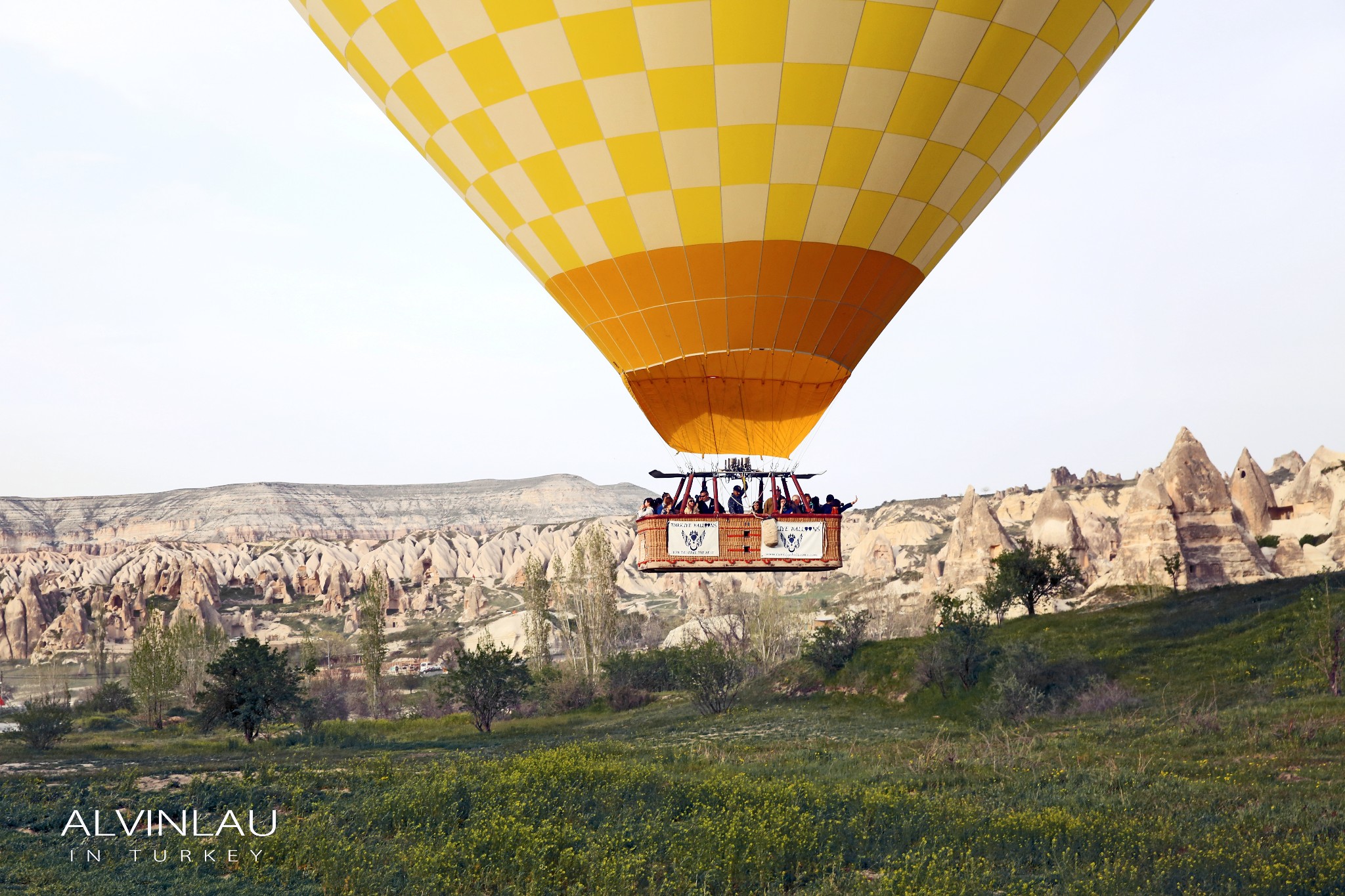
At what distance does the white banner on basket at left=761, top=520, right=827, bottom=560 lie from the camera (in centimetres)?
983

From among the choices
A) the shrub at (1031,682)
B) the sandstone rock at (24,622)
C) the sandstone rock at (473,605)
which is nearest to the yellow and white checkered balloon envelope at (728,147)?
the shrub at (1031,682)

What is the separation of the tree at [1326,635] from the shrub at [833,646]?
41.1 feet

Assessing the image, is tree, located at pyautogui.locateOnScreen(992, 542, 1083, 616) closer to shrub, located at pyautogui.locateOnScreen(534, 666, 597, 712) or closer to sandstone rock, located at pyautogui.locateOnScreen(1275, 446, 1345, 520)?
shrub, located at pyautogui.locateOnScreen(534, 666, 597, 712)

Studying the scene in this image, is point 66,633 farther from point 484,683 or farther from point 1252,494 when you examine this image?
point 1252,494

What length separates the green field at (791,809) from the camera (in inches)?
310

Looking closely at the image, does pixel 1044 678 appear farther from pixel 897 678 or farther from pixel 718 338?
pixel 718 338

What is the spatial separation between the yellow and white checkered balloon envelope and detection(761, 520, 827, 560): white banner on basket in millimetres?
1361

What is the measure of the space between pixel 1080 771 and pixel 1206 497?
5600cm

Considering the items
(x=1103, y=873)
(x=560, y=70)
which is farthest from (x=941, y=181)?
(x=1103, y=873)

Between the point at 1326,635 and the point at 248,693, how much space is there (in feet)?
81.0

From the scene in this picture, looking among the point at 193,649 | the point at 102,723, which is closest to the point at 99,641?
the point at 193,649

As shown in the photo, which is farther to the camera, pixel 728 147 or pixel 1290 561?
pixel 1290 561

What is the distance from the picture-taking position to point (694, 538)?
32.6ft

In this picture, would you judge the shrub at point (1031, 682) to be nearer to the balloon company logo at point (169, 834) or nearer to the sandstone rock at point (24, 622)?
the balloon company logo at point (169, 834)
